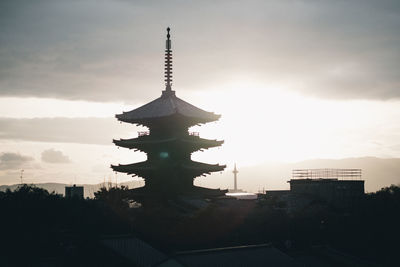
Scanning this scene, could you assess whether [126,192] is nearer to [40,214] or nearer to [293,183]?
[40,214]

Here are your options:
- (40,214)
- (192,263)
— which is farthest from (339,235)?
(40,214)

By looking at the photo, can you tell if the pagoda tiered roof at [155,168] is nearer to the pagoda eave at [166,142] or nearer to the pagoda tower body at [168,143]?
the pagoda tower body at [168,143]

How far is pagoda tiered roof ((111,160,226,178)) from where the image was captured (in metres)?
71.5

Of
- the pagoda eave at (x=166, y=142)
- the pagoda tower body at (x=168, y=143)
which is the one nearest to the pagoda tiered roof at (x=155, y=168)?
the pagoda tower body at (x=168, y=143)

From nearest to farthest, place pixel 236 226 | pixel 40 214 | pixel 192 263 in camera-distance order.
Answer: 1. pixel 192 263
2. pixel 40 214
3. pixel 236 226

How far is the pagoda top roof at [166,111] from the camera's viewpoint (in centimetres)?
7256

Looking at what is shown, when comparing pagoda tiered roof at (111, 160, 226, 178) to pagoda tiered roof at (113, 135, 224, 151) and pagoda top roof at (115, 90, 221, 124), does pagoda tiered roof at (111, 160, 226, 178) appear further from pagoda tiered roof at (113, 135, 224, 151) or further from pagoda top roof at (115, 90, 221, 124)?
pagoda top roof at (115, 90, 221, 124)

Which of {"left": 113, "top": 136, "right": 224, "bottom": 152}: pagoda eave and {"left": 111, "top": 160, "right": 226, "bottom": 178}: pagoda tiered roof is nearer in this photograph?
{"left": 111, "top": 160, "right": 226, "bottom": 178}: pagoda tiered roof

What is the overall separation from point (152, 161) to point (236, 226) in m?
14.8

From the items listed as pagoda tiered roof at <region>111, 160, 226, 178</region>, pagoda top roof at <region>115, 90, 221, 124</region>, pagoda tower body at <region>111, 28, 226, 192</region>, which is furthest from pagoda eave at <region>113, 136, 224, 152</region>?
pagoda top roof at <region>115, 90, 221, 124</region>

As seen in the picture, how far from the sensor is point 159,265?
51.7 m

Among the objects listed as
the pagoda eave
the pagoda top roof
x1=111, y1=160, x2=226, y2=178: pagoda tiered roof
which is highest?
the pagoda top roof

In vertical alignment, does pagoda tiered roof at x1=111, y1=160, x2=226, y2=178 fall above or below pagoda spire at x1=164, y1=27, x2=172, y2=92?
below

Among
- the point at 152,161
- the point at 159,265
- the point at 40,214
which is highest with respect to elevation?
the point at 152,161
